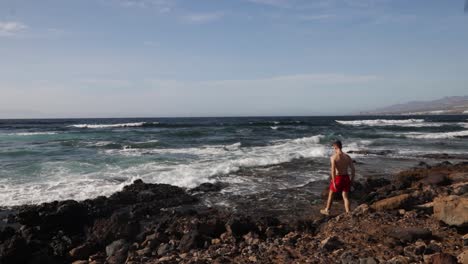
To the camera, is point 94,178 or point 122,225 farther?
point 94,178

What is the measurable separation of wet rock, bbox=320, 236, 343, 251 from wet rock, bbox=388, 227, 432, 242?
2.64 ft

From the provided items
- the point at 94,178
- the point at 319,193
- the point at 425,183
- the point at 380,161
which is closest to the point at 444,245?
the point at 319,193

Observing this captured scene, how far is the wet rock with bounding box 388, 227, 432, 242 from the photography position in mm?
5230

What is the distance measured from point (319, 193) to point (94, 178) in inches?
290

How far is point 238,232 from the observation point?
668 cm

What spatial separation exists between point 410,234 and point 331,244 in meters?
1.14

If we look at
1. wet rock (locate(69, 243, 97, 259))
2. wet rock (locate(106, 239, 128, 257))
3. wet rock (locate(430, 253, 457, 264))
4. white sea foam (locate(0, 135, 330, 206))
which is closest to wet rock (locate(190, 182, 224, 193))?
white sea foam (locate(0, 135, 330, 206))

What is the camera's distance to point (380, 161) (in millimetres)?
16438

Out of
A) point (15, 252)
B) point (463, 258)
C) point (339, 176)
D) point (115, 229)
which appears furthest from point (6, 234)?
point (463, 258)

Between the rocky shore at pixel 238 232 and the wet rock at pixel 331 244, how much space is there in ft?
0.05

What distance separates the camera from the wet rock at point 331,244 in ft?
16.8

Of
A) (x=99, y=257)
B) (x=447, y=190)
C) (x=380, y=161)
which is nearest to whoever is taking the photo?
(x=99, y=257)

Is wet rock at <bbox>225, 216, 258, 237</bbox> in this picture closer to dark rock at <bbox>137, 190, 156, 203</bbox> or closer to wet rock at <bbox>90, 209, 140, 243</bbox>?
wet rock at <bbox>90, 209, 140, 243</bbox>

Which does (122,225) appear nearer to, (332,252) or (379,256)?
(332,252)
